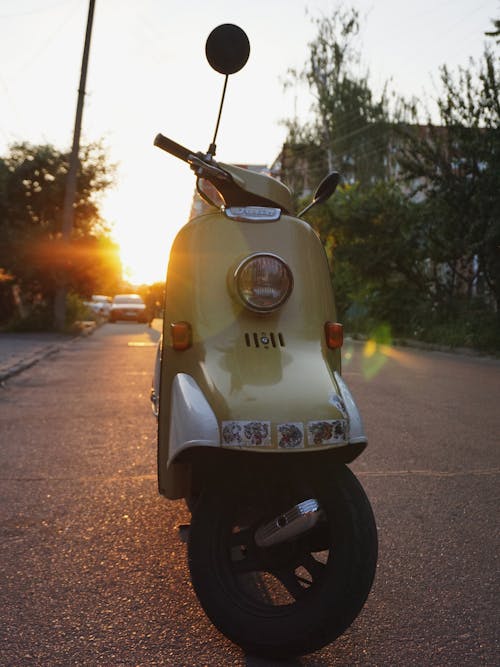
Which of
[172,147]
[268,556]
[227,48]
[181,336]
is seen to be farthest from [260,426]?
[227,48]

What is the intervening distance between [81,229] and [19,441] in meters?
17.8

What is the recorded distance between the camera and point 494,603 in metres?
2.78

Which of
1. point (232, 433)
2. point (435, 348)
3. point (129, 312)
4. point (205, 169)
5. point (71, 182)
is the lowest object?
point (129, 312)

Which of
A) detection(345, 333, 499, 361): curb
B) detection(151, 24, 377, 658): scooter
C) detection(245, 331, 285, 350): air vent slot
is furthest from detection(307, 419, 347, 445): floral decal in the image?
detection(345, 333, 499, 361): curb

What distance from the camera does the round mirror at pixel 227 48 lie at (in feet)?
9.80

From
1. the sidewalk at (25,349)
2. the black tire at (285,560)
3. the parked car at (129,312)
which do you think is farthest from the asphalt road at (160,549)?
the parked car at (129,312)

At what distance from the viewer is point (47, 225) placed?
72.5ft

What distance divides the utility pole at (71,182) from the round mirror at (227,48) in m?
18.0

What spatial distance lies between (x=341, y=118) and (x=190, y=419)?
121 feet

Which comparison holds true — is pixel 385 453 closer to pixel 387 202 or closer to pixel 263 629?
pixel 263 629

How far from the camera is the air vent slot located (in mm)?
2617

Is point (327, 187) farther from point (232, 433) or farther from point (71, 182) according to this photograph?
point (71, 182)

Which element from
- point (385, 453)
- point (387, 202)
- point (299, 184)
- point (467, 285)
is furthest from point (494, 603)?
point (299, 184)

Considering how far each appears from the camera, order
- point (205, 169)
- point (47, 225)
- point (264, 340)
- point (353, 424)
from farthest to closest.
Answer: point (47, 225) → point (205, 169) → point (264, 340) → point (353, 424)
